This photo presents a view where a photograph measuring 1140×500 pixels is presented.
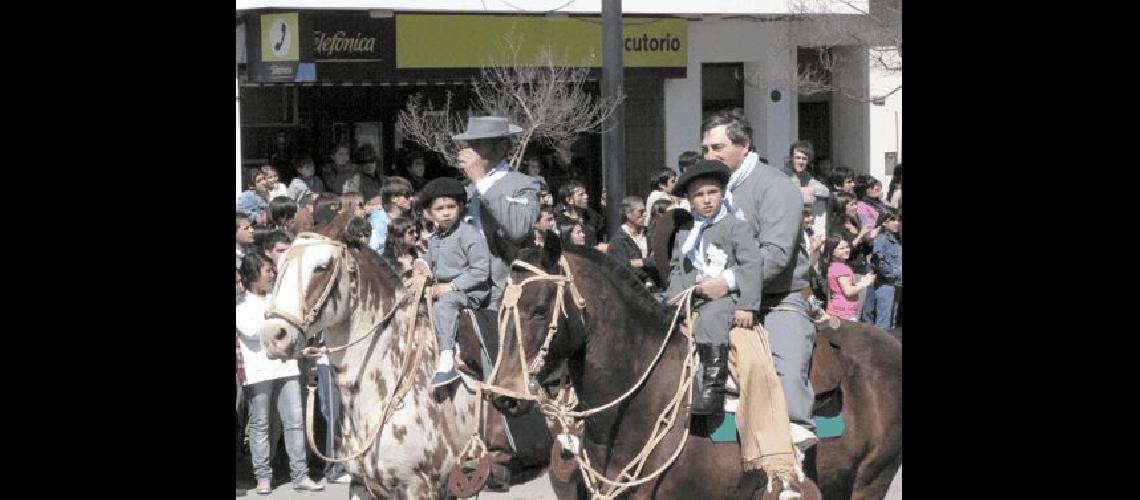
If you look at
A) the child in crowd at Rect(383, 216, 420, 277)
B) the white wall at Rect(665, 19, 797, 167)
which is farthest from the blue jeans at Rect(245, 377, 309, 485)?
the white wall at Rect(665, 19, 797, 167)

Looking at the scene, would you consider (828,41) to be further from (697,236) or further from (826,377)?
(697,236)

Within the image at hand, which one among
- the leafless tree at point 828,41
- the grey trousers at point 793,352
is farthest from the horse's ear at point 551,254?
the leafless tree at point 828,41

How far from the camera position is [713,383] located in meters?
8.90

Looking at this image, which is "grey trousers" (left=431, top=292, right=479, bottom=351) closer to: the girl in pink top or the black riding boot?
the black riding boot

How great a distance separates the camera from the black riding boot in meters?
Answer: 8.90

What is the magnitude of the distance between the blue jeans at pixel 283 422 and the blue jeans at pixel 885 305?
6.35 metres

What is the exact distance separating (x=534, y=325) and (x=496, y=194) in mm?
1693

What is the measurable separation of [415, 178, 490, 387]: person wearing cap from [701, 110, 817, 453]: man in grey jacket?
1784 mm

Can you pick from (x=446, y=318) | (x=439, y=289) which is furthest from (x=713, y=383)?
(x=439, y=289)

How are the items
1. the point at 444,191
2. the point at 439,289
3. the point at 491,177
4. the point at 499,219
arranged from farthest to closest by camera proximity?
the point at 444,191 < the point at 491,177 < the point at 439,289 < the point at 499,219

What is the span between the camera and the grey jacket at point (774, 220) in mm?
8961

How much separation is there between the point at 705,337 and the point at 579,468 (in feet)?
3.44
